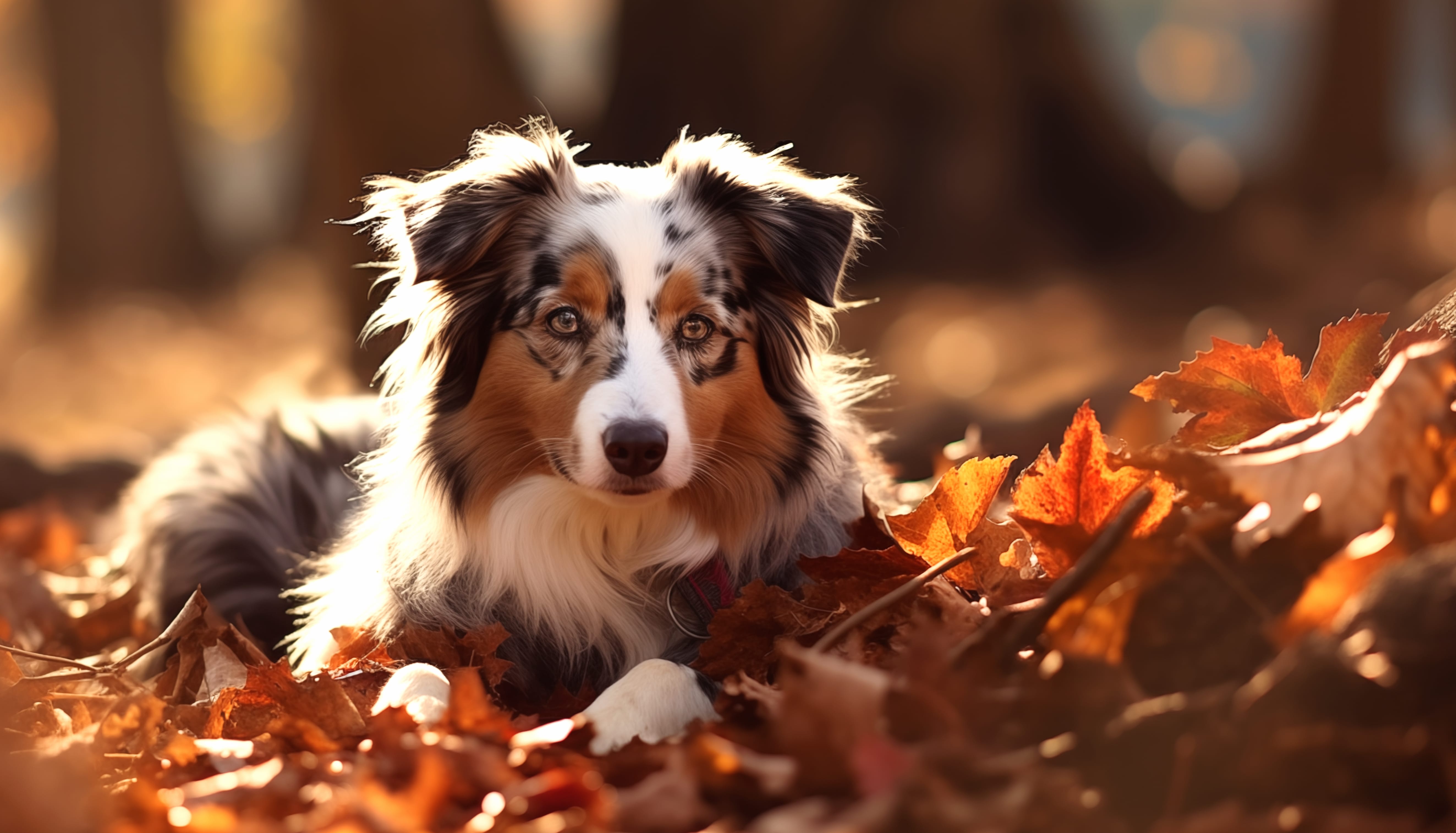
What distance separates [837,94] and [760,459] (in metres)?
7.41

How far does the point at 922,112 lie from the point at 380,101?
15.6 feet

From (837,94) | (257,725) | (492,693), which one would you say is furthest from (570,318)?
(837,94)

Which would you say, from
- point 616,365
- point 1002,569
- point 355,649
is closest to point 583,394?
point 616,365

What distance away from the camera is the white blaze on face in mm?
3180

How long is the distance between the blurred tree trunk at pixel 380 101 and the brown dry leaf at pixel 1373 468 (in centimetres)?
697

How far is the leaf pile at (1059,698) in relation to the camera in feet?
5.52

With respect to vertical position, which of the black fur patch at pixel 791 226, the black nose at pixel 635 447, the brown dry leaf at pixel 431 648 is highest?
the black fur patch at pixel 791 226

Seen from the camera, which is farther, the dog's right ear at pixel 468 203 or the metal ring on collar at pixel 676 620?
the dog's right ear at pixel 468 203

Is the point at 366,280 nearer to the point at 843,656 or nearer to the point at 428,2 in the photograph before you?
the point at 428,2

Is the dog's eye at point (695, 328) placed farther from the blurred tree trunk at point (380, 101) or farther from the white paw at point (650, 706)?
the blurred tree trunk at point (380, 101)

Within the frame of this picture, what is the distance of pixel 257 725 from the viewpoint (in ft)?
8.30

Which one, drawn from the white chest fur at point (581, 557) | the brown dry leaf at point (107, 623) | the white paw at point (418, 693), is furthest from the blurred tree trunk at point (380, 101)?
the white paw at point (418, 693)

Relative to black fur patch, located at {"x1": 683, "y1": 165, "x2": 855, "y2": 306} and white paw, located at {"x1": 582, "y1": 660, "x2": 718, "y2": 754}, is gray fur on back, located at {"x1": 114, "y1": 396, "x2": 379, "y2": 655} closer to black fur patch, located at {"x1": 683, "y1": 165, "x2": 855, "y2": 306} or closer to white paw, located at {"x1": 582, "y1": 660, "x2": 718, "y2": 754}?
black fur patch, located at {"x1": 683, "y1": 165, "x2": 855, "y2": 306}

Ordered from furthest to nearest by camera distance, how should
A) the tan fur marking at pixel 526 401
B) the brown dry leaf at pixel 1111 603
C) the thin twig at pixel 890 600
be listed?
1. the tan fur marking at pixel 526 401
2. the thin twig at pixel 890 600
3. the brown dry leaf at pixel 1111 603
